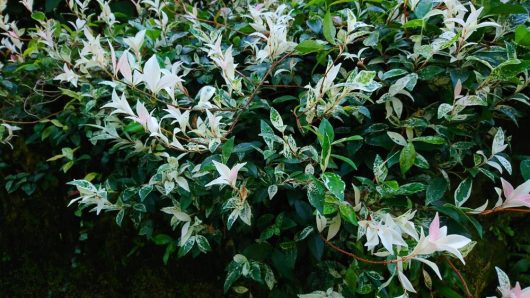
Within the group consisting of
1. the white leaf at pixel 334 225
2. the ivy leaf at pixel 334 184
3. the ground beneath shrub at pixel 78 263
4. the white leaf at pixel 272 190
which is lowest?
the ground beneath shrub at pixel 78 263

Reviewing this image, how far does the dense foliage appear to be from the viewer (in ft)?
3.21

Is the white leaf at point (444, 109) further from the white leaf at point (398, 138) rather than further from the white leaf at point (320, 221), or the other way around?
the white leaf at point (320, 221)

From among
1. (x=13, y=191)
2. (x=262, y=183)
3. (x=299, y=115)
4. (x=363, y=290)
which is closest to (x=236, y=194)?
(x=262, y=183)

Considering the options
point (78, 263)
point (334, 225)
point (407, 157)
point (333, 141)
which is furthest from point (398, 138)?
point (78, 263)

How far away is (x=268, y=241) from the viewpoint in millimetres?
1199

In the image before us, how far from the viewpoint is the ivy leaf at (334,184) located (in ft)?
2.72

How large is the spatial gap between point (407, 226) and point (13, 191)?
1.65 metres

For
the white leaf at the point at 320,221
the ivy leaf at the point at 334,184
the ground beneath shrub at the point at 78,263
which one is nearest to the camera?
the ivy leaf at the point at 334,184

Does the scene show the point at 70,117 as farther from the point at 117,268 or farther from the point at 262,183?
the point at 262,183

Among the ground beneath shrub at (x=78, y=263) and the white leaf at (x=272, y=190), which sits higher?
the white leaf at (x=272, y=190)

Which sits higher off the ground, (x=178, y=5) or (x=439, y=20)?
(x=439, y=20)

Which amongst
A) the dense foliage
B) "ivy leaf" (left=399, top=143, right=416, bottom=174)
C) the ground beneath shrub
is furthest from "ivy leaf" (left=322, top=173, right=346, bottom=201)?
the ground beneath shrub

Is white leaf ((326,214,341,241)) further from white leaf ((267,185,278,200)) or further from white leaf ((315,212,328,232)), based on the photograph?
white leaf ((267,185,278,200))

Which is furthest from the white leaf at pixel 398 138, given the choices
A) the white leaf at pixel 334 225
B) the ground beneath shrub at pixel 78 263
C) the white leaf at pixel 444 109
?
the ground beneath shrub at pixel 78 263
